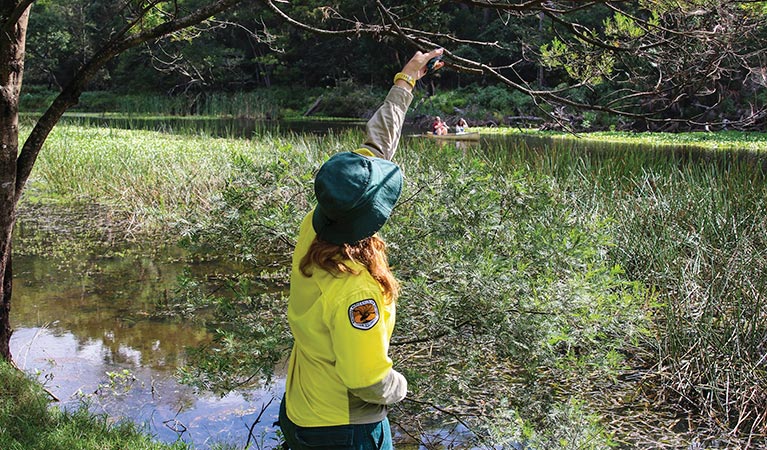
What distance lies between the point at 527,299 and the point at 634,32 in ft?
4.33

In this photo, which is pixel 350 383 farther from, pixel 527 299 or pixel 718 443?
pixel 718 443

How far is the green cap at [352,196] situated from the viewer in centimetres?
181

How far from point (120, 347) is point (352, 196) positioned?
4.08 meters

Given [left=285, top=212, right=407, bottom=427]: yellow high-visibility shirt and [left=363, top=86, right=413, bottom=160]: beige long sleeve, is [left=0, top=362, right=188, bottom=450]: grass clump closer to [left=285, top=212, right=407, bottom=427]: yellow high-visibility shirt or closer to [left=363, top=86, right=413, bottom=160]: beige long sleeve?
[left=285, top=212, right=407, bottom=427]: yellow high-visibility shirt

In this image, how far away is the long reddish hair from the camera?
188cm

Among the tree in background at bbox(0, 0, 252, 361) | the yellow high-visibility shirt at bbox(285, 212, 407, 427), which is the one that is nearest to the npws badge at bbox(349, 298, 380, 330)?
the yellow high-visibility shirt at bbox(285, 212, 407, 427)

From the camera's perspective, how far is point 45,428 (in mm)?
3281

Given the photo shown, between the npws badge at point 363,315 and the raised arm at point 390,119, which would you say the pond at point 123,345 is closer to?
the raised arm at point 390,119

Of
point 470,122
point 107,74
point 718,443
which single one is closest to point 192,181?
point 718,443

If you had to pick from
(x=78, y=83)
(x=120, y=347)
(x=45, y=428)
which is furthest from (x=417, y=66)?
(x=120, y=347)

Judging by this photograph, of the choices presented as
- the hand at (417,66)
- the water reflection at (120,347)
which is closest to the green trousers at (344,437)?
the hand at (417,66)

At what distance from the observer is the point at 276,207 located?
13.0 feet

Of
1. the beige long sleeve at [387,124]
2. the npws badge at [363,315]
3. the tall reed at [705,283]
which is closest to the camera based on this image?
the npws badge at [363,315]

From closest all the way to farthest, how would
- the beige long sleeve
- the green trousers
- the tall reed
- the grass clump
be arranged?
the green trousers, the beige long sleeve, the grass clump, the tall reed
